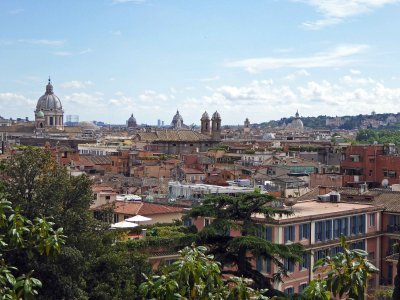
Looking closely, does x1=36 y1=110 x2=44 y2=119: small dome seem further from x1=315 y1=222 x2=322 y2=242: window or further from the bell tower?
x1=315 y1=222 x2=322 y2=242: window

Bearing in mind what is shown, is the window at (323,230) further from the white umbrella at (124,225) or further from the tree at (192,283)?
the tree at (192,283)

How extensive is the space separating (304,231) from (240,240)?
9.82m

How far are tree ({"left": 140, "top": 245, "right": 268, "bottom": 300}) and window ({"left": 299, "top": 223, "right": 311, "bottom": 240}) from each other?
18121 millimetres

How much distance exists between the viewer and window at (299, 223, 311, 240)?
27295 mm

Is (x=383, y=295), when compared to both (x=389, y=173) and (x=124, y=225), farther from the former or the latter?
(x=389, y=173)

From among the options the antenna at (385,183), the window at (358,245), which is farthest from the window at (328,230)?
the antenna at (385,183)

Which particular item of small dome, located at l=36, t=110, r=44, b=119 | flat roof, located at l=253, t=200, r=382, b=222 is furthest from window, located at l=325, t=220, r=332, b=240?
small dome, located at l=36, t=110, r=44, b=119

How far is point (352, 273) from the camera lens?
8.48 m

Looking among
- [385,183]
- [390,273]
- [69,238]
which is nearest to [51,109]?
[385,183]

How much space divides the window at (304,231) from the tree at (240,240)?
24.9ft

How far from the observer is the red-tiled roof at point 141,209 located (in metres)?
31.7

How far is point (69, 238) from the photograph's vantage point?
20500 mm

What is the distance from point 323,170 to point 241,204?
42544 mm

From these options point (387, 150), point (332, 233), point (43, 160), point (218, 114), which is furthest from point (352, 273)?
point (218, 114)
